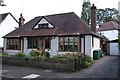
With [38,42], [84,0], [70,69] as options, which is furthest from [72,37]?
[84,0]

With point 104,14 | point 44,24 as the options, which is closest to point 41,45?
point 44,24

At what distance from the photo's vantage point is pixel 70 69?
1440cm

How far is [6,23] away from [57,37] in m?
20.2

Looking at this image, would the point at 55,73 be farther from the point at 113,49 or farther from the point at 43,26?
the point at 113,49

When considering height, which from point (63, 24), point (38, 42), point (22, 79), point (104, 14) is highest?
point (104, 14)

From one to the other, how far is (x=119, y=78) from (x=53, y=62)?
610cm

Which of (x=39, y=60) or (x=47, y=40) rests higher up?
(x=47, y=40)

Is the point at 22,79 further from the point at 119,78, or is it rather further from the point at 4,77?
the point at 119,78

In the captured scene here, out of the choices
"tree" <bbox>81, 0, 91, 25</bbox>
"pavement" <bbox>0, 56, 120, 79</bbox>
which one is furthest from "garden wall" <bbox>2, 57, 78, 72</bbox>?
"tree" <bbox>81, 0, 91, 25</bbox>

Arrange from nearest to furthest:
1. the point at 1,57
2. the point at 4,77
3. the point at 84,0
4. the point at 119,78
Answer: the point at 119,78, the point at 4,77, the point at 1,57, the point at 84,0

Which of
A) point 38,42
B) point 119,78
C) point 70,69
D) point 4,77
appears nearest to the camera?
point 119,78

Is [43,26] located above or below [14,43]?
above

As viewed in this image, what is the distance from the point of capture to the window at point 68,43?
21.1 m

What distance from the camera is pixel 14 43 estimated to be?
88.9 ft
